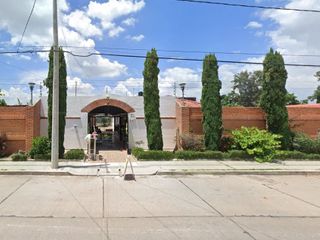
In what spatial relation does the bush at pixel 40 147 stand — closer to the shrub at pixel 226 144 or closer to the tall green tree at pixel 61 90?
the tall green tree at pixel 61 90

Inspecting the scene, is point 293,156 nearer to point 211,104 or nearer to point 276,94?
point 276,94

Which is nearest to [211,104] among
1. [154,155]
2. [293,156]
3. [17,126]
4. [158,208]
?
[154,155]

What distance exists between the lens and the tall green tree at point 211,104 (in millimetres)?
20250

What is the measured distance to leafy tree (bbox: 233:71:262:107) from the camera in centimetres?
6481

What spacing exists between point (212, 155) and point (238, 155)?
1.30 metres

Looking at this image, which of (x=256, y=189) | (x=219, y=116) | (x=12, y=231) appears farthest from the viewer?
(x=219, y=116)

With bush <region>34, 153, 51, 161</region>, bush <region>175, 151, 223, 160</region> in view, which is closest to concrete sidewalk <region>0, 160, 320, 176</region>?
bush <region>34, 153, 51, 161</region>

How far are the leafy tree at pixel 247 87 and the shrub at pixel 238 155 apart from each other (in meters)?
46.4

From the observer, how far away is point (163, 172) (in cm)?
1527

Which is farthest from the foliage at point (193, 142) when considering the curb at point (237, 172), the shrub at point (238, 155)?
the curb at point (237, 172)

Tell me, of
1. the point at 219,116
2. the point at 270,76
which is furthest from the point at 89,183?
the point at 270,76

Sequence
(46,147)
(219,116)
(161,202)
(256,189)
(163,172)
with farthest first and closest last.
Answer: (219,116) < (46,147) < (163,172) < (256,189) < (161,202)

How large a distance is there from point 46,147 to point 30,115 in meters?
3.35

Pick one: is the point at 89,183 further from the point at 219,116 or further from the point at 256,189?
the point at 219,116
